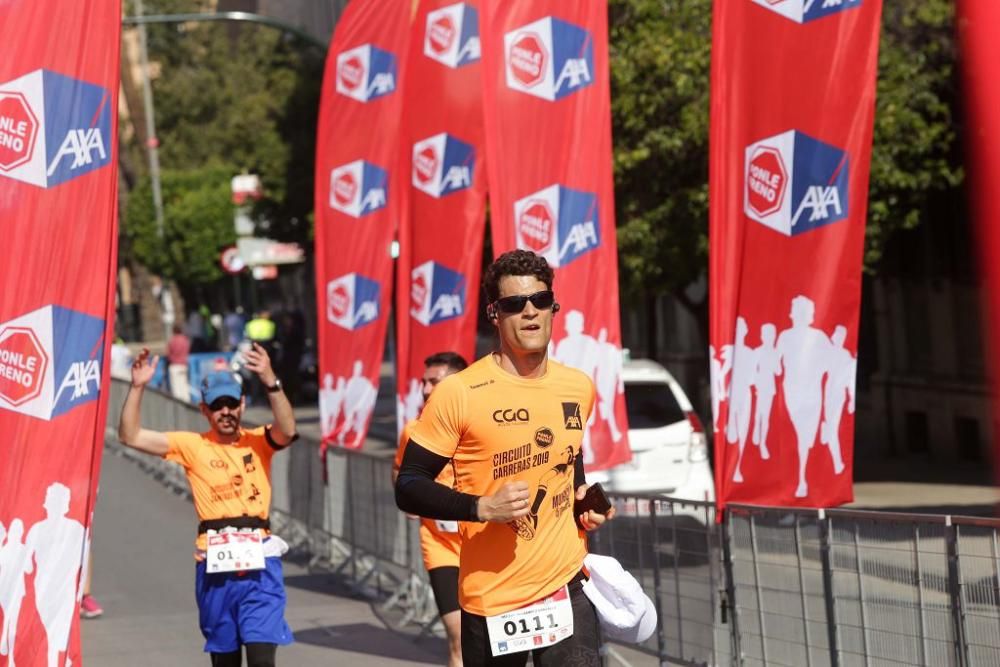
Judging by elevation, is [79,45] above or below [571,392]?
above

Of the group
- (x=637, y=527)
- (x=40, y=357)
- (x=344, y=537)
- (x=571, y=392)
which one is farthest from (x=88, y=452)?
(x=344, y=537)

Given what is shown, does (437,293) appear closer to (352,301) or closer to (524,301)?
(352,301)

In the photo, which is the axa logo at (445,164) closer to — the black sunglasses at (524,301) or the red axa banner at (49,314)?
the red axa banner at (49,314)

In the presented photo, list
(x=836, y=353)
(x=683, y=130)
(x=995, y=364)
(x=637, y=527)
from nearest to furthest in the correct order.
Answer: (x=995, y=364)
(x=836, y=353)
(x=637, y=527)
(x=683, y=130)

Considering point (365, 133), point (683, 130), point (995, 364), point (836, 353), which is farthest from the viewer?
point (683, 130)

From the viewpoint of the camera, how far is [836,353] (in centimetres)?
870

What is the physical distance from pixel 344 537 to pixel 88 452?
30.4ft

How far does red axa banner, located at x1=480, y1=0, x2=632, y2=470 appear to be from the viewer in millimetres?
11852

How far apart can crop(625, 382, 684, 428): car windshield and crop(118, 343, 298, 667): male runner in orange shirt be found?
698 cm

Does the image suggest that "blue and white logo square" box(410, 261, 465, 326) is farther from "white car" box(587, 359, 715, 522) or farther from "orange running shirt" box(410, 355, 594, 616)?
"orange running shirt" box(410, 355, 594, 616)

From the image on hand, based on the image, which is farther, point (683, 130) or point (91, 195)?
point (683, 130)

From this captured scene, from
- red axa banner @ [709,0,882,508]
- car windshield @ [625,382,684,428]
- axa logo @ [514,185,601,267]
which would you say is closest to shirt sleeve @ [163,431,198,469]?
red axa banner @ [709,0,882,508]

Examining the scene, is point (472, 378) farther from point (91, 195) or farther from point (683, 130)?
point (683, 130)

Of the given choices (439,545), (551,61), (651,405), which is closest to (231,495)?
(439,545)
